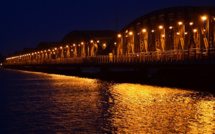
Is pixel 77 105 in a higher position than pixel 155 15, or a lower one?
lower

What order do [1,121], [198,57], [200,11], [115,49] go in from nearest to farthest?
1. [1,121]
2. [198,57]
3. [200,11]
4. [115,49]

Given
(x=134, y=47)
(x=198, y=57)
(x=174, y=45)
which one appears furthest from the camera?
(x=134, y=47)

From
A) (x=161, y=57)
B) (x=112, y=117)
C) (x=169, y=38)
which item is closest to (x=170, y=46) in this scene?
(x=169, y=38)

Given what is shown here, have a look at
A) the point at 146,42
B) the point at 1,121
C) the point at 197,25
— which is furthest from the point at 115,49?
the point at 1,121

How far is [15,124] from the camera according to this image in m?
17.5

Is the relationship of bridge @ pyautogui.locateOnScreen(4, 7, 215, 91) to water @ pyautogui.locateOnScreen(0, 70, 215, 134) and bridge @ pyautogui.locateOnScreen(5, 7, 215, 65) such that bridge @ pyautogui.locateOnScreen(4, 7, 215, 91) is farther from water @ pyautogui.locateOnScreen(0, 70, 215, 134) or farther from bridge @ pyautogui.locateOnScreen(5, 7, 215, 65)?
water @ pyautogui.locateOnScreen(0, 70, 215, 134)

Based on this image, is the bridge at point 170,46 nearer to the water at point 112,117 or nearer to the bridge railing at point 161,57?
the bridge railing at point 161,57

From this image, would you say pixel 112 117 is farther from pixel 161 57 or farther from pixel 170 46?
pixel 170 46

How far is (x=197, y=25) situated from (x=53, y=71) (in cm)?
6276

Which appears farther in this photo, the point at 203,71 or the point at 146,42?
the point at 146,42

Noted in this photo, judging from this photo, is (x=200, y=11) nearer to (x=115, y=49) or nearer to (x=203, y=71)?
(x=203, y=71)

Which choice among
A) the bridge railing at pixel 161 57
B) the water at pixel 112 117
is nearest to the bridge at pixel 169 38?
the bridge railing at pixel 161 57

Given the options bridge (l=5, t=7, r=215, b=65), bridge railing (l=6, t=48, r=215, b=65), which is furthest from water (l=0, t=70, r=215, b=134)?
bridge (l=5, t=7, r=215, b=65)

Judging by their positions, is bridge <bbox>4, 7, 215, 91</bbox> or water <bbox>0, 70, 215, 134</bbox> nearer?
water <bbox>0, 70, 215, 134</bbox>
